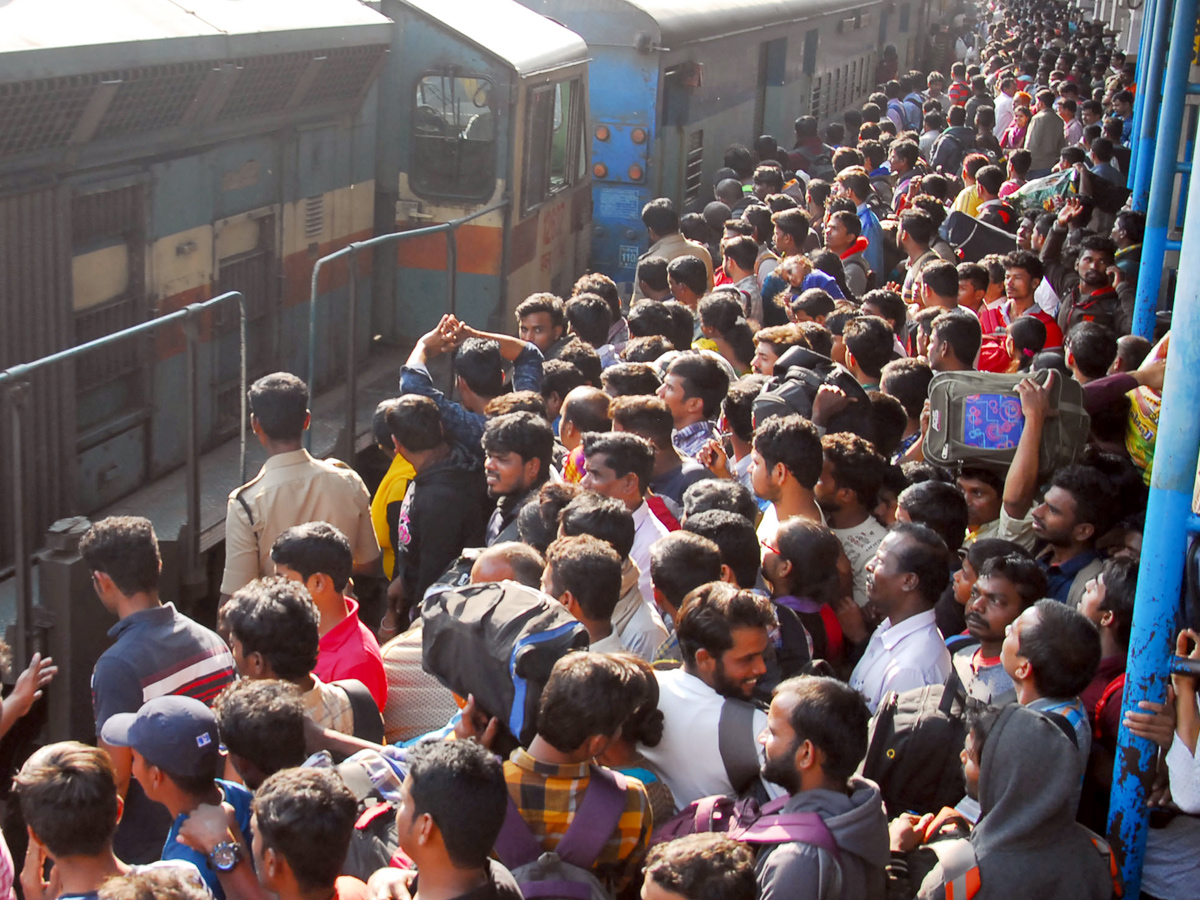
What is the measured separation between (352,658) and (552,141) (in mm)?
5402

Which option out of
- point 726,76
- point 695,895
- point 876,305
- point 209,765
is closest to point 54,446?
point 209,765

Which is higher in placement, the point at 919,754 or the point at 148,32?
the point at 148,32

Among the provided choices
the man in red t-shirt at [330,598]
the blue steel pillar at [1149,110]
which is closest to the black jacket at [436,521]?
the man in red t-shirt at [330,598]

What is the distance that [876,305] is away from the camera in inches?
231

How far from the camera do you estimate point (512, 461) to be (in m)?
3.80

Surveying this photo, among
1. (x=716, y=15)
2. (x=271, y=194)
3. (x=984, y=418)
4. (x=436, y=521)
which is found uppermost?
(x=716, y=15)

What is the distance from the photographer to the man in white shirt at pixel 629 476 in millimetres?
3535

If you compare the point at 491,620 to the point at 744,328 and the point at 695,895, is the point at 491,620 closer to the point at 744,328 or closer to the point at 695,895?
the point at 695,895

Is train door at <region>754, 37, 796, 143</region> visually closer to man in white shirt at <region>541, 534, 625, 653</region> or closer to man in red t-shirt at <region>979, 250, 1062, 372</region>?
man in red t-shirt at <region>979, 250, 1062, 372</region>

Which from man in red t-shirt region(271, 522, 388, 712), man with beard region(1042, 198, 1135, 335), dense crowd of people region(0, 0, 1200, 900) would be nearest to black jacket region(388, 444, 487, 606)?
dense crowd of people region(0, 0, 1200, 900)

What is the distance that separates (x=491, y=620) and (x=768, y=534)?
127 cm

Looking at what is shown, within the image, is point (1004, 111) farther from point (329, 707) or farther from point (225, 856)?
point (225, 856)

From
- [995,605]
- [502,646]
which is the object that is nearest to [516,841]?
[502,646]

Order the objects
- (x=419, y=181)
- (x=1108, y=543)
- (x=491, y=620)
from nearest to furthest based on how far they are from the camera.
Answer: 1. (x=491, y=620)
2. (x=1108, y=543)
3. (x=419, y=181)
